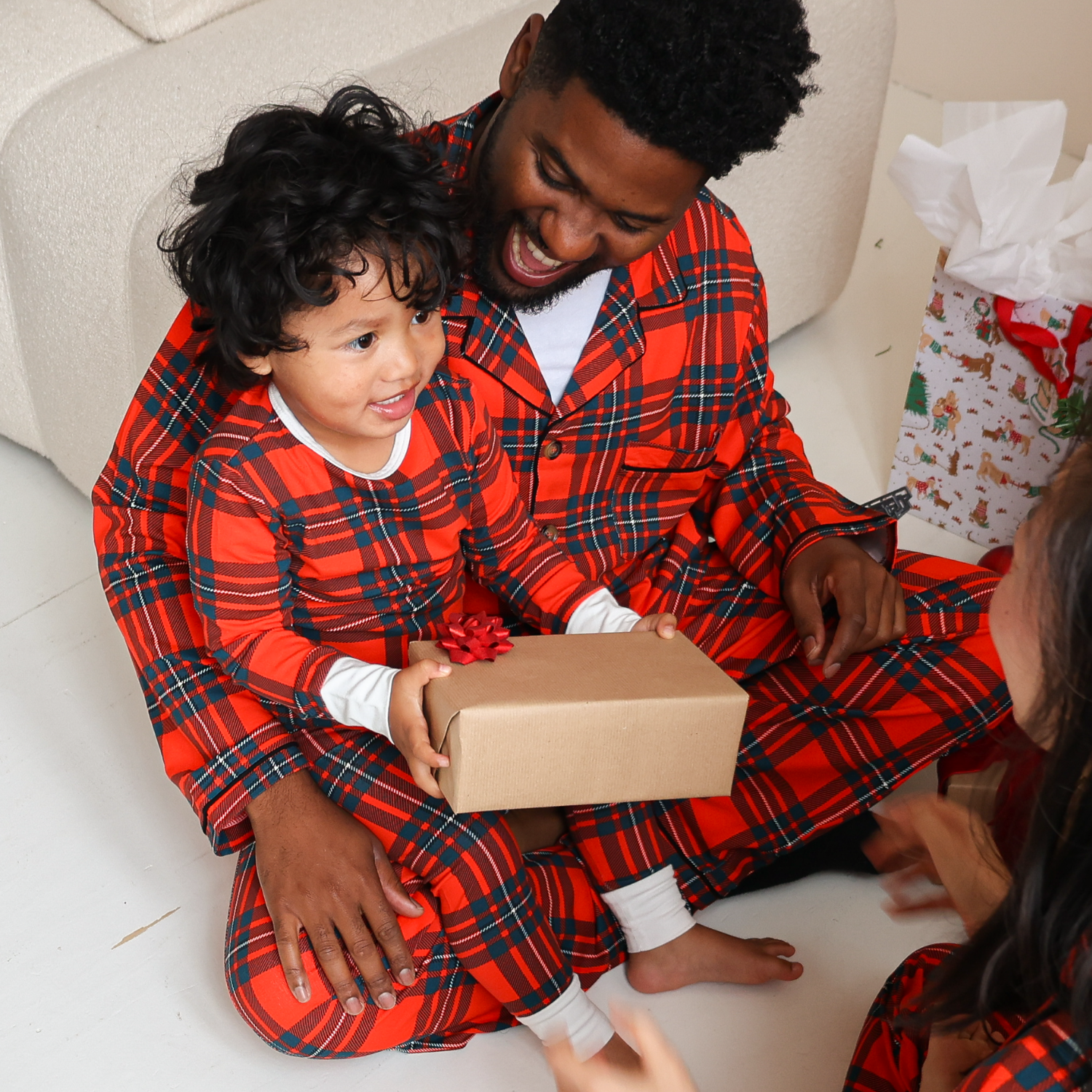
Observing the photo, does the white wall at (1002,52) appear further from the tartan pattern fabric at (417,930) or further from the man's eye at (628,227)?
the tartan pattern fabric at (417,930)

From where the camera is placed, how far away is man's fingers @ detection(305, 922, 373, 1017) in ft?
3.70

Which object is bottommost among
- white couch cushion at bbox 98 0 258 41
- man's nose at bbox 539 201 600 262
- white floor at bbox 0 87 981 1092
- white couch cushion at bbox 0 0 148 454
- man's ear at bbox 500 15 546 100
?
white floor at bbox 0 87 981 1092

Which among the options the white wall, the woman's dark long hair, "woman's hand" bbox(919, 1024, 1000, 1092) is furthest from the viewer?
the white wall

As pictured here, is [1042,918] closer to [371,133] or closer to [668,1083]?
[668,1083]

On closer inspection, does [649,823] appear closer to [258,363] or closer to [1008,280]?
[258,363]

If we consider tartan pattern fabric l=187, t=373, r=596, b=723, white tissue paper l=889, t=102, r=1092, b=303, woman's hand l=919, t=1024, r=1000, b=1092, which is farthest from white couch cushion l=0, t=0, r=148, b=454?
woman's hand l=919, t=1024, r=1000, b=1092

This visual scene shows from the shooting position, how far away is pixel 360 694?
3.62 ft

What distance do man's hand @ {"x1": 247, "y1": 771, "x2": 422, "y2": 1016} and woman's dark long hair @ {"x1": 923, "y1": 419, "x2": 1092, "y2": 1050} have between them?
1.74 ft

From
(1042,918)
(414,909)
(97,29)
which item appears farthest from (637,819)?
(97,29)

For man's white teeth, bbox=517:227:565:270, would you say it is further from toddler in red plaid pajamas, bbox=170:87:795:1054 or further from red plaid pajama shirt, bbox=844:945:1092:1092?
red plaid pajama shirt, bbox=844:945:1092:1092

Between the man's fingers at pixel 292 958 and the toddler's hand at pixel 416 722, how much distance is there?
18 cm

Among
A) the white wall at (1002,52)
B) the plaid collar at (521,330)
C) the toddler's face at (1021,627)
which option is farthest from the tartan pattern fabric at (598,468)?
the white wall at (1002,52)

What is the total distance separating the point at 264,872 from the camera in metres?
1.16

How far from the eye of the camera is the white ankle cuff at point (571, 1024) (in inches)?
46.5
